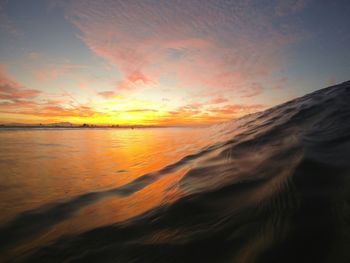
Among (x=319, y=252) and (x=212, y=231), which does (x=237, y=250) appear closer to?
(x=212, y=231)

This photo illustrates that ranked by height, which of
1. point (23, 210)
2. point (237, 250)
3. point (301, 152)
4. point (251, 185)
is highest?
point (301, 152)

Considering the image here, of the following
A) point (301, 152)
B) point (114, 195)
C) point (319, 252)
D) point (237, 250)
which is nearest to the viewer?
point (319, 252)

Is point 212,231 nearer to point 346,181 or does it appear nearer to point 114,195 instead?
point 346,181

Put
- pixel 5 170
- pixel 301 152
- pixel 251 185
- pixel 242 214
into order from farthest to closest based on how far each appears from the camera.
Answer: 1. pixel 5 170
2. pixel 301 152
3. pixel 251 185
4. pixel 242 214

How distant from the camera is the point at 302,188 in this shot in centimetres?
135

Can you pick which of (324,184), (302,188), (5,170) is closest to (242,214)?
(302,188)

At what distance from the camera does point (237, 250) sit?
98 cm

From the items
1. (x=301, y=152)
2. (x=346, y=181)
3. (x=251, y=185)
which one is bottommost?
(x=251, y=185)

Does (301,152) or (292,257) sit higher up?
(301,152)

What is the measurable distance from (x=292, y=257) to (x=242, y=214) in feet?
1.47

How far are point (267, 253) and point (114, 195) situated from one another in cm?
223

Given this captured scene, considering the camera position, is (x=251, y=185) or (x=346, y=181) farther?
(x=251, y=185)

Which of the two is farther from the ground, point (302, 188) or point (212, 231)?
point (302, 188)

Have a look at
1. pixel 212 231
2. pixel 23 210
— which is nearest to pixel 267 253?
pixel 212 231
